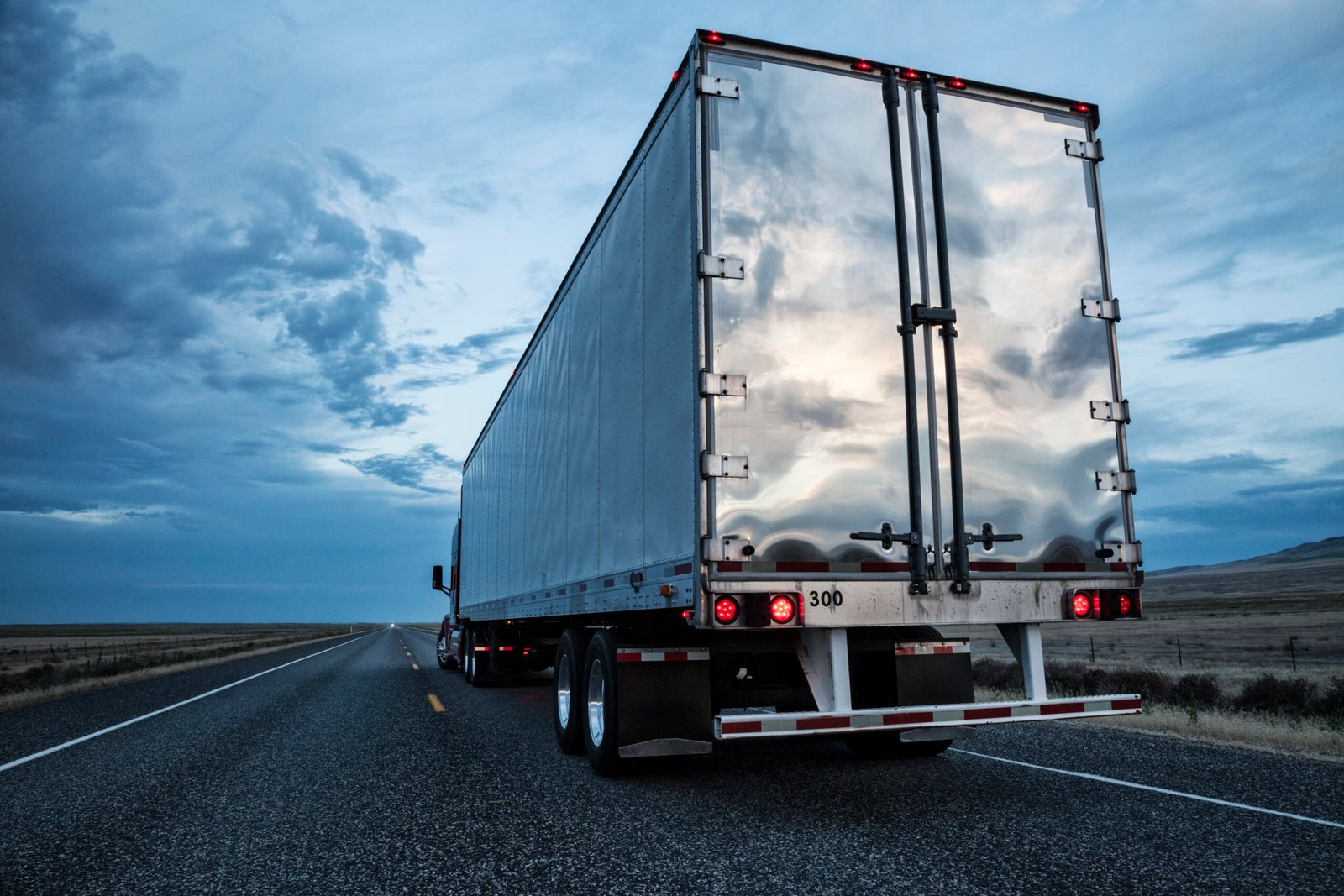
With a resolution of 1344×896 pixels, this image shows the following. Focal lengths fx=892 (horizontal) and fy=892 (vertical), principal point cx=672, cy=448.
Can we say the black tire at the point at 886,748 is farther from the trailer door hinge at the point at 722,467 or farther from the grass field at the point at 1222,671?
the trailer door hinge at the point at 722,467

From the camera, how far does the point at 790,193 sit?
568cm

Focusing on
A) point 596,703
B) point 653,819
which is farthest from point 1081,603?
point 596,703

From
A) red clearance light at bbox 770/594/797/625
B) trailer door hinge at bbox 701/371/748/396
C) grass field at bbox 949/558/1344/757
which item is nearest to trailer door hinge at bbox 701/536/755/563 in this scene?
red clearance light at bbox 770/594/797/625

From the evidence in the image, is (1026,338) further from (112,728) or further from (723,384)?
(112,728)

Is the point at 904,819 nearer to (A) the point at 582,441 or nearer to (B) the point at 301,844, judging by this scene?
(B) the point at 301,844

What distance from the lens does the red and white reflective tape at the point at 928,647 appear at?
6.48 metres

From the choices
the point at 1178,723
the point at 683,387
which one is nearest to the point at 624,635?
the point at 683,387

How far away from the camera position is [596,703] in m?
6.98

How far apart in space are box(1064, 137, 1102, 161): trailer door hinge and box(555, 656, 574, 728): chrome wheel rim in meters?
5.70

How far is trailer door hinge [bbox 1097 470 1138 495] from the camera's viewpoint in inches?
240

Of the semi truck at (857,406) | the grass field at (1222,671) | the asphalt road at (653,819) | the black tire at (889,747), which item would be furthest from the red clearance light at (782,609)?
the black tire at (889,747)

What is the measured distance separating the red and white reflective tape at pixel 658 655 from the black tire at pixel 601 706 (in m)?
0.11

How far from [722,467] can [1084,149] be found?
12.3 feet

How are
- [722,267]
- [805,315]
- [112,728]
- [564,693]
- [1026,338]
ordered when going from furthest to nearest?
[112,728]
[564,693]
[1026,338]
[805,315]
[722,267]
